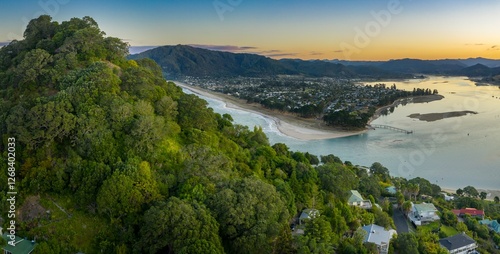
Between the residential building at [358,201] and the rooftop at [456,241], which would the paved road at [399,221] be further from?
the rooftop at [456,241]

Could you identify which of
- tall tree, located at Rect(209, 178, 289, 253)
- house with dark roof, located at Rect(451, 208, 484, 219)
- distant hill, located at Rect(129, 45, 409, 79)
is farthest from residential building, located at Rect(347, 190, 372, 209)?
distant hill, located at Rect(129, 45, 409, 79)

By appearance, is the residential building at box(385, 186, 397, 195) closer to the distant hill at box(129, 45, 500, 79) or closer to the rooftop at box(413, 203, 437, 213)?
the rooftop at box(413, 203, 437, 213)

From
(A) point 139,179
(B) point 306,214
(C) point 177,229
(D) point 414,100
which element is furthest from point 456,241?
(D) point 414,100

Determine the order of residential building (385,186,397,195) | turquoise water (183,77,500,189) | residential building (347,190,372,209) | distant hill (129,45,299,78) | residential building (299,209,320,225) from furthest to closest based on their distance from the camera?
distant hill (129,45,299,78), turquoise water (183,77,500,189), residential building (385,186,397,195), residential building (347,190,372,209), residential building (299,209,320,225)

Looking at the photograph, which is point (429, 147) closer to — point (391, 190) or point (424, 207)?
point (391, 190)

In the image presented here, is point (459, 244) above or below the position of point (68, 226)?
below

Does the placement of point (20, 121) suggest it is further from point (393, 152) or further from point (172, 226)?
point (393, 152)
